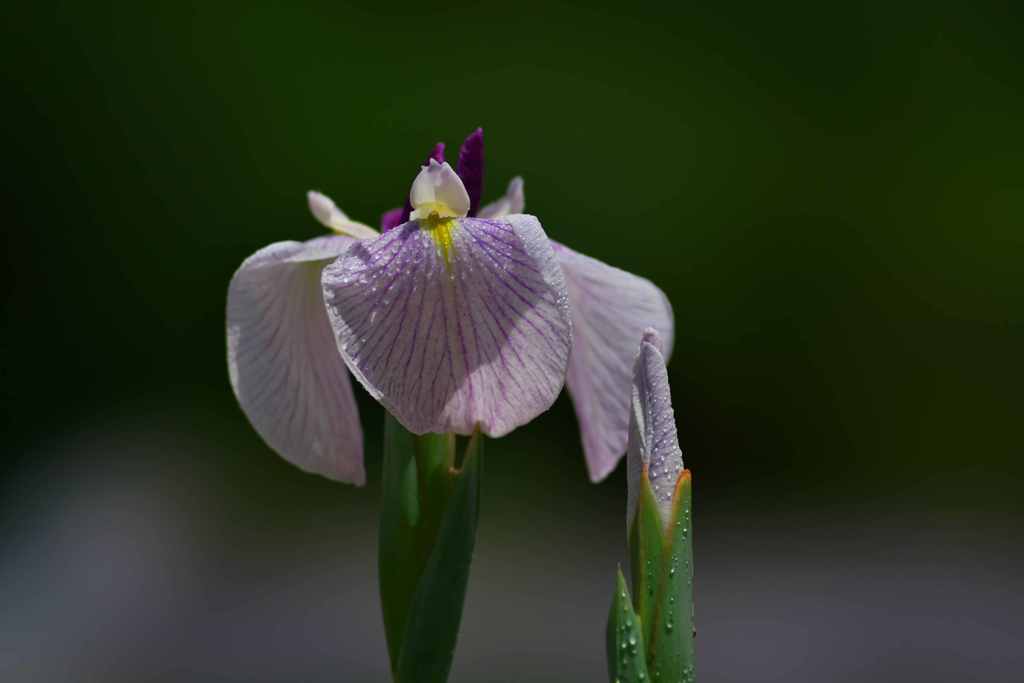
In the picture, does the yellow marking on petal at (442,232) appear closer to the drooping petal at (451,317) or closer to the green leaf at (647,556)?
the drooping petal at (451,317)

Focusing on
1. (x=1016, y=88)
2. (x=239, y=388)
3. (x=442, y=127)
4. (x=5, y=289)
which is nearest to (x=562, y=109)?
(x=442, y=127)

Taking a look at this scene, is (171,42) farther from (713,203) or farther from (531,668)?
(531,668)

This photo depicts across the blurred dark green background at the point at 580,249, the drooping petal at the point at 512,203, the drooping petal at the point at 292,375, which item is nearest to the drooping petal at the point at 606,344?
the drooping petal at the point at 512,203

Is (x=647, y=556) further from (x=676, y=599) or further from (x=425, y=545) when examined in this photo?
(x=425, y=545)

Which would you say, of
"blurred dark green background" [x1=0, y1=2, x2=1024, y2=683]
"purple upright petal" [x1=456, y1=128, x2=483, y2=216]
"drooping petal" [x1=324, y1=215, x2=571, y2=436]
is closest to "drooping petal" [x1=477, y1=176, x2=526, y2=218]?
"purple upright petal" [x1=456, y1=128, x2=483, y2=216]

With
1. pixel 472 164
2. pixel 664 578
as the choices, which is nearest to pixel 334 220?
pixel 472 164

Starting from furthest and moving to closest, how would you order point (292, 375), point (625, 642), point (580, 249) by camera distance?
point (580, 249)
point (292, 375)
point (625, 642)
